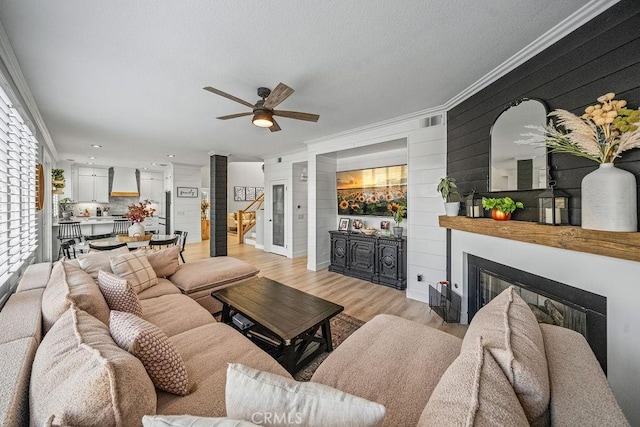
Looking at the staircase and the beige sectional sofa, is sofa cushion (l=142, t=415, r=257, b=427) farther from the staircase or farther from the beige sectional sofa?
the staircase

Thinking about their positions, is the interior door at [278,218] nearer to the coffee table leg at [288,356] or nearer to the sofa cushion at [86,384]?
the coffee table leg at [288,356]

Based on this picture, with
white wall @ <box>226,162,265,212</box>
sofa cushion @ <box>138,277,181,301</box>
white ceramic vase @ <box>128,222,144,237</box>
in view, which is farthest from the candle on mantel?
white wall @ <box>226,162,265,212</box>

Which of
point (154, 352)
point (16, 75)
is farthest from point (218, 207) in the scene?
point (154, 352)

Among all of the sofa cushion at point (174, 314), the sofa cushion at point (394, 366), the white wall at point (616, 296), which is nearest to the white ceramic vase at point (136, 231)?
the sofa cushion at point (174, 314)

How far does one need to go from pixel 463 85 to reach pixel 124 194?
9265mm

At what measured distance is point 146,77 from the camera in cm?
232

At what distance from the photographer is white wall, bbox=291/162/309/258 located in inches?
225

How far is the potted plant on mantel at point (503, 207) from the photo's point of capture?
6.87 feet

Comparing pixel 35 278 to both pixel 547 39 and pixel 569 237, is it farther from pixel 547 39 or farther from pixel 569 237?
pixel 547 39

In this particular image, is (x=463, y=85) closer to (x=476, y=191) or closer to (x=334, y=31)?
(x=476, y=191)

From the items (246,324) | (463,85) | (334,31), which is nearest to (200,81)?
(334,31)

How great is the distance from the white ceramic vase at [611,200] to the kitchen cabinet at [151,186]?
32.6 ft

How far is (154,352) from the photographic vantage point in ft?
3.36

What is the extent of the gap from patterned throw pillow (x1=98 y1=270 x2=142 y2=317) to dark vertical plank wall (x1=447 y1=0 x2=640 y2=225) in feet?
10.4
